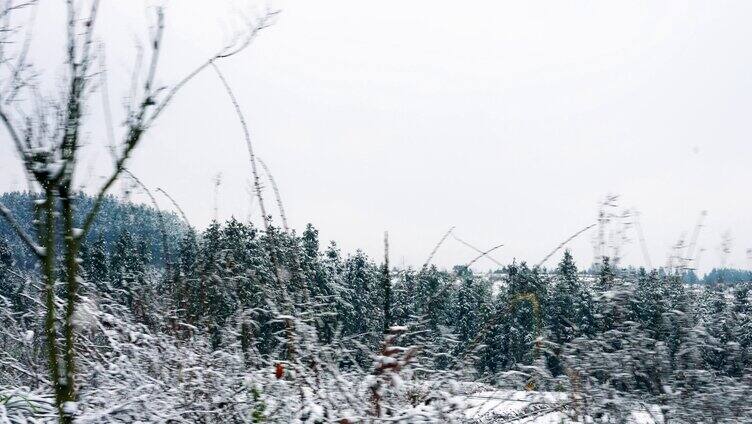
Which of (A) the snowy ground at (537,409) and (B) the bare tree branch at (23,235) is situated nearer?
(B) the bare tree branch at (23,235)

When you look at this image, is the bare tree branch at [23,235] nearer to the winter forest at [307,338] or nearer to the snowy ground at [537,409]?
the winter forest at [307,338]

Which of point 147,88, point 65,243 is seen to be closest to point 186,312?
point 65,243

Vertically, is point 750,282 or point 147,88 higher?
point 147,88

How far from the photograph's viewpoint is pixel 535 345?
277 cm

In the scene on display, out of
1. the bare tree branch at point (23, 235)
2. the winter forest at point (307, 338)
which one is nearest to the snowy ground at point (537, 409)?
the winter forest at point (307, 338)

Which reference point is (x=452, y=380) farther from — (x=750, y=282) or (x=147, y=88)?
(x=750, y=282)

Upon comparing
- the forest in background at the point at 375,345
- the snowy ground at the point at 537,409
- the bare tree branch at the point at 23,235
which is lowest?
the snowy ground at the point at 537,409

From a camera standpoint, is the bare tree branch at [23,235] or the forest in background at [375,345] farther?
the forest in background at [375,345]

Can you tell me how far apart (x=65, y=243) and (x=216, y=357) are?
1.16 m

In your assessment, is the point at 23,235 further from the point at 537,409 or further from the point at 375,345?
the point at 537,409

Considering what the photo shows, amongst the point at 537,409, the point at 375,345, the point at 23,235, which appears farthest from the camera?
the point at 375,345

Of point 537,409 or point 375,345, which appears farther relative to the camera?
point 375,345

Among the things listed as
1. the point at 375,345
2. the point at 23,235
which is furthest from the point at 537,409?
the point at 23,235

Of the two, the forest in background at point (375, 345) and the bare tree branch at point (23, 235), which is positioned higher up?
the bare tree branch at point (23, 235)
